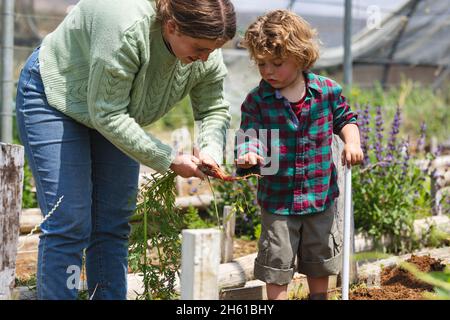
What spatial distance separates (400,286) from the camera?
3631 mm

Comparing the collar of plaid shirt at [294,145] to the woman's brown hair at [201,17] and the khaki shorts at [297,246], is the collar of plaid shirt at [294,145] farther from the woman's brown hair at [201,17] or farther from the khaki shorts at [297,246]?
the woman's brown hair at [201,17]

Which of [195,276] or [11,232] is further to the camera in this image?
[11,232]

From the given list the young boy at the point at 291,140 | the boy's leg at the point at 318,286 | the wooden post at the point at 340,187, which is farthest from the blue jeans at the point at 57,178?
the wooden post at the point at 340,187

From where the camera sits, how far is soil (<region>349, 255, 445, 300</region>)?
348 centimetres

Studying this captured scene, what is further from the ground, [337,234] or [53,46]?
[53,46]

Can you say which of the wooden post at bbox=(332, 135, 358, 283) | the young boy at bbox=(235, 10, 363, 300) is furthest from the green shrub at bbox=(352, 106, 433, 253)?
the young boy at bbox=(235, 10, 363, 300)

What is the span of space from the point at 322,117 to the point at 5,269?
146 centimetres

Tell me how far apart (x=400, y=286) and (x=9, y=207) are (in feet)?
6.74

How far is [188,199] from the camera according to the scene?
5.05 m

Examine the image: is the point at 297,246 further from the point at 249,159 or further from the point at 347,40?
the point at 347,40

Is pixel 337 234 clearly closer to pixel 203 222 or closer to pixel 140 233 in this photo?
pixel 140 233

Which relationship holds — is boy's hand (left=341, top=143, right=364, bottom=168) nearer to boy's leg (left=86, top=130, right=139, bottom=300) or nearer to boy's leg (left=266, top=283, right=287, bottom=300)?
boy's leg (left=266, top=283, right=287, bottom=300)
